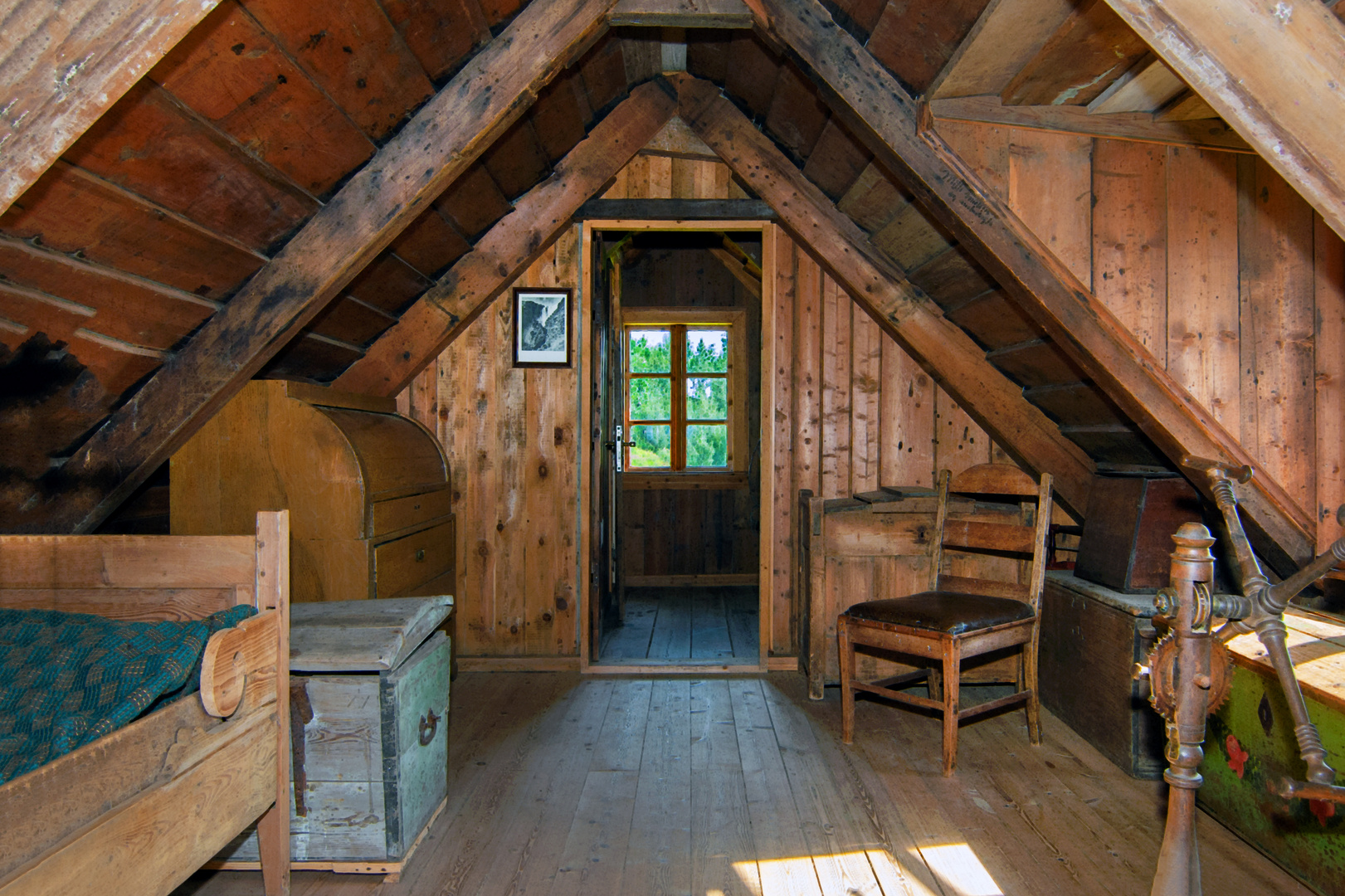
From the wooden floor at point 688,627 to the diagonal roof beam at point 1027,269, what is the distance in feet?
6.35

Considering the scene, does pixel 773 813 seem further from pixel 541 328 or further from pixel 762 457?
pixel 541 328

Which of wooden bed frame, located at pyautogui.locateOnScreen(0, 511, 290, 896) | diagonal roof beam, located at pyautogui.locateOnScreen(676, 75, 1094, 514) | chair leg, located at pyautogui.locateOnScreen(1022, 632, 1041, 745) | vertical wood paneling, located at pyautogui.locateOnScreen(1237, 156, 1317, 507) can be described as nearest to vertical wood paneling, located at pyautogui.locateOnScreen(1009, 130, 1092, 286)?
vertical wood paneling, located at pyautogui.locateOnScreen(1237, 156, 1317, 507)

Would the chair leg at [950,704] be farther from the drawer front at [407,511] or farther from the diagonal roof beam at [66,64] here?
the diagonal roof beam at [66,64]

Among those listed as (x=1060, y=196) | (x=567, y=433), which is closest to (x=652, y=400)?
(x=567, y=433)

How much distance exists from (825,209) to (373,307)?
71.0 inches

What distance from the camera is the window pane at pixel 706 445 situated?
222 inches

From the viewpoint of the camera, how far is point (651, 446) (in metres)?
5.68

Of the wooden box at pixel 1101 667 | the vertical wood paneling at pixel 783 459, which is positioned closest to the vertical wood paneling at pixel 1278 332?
the wooden box at pixel 1101 667

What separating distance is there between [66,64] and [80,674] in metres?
0.99

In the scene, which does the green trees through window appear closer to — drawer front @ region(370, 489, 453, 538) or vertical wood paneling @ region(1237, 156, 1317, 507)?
drawer front @ region(370, 489, 453, 538)

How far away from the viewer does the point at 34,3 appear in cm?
118

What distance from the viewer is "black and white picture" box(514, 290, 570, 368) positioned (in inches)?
131

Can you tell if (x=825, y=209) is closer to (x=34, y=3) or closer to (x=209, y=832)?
(x=34, y=3)

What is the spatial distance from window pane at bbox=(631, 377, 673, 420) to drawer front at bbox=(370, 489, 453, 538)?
2593 mm
